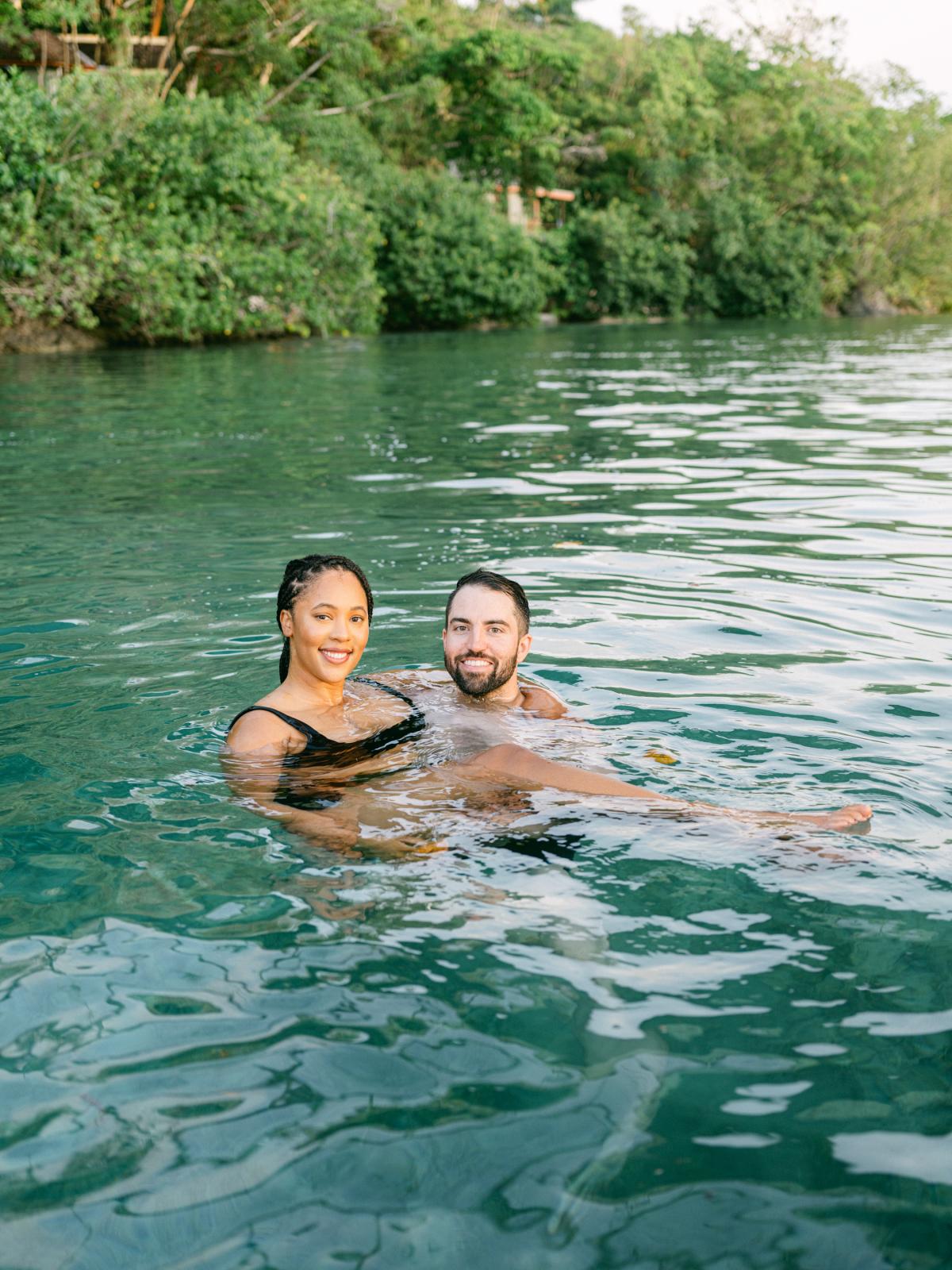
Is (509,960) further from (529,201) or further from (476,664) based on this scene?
(529,201)

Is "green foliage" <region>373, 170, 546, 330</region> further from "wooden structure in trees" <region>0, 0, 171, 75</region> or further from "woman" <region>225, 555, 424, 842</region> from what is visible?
"woman" <region>225, 555, 424, 842</region>

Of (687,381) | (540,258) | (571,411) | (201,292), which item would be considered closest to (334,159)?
(540,258)

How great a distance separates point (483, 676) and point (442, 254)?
3604cm

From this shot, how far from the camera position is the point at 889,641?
691 cm

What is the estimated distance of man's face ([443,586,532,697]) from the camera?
5.40m

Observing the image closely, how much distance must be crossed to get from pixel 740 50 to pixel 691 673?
58053mm

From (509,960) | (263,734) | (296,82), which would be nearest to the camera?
(509,960)

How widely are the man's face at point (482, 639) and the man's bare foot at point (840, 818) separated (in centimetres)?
160

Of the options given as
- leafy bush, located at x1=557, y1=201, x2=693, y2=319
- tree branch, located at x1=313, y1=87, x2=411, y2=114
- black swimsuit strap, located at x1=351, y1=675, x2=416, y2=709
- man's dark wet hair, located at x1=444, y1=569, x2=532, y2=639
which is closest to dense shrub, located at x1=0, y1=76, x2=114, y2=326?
tree branch, located at x1=313, y1=87, x2=411, y2=114

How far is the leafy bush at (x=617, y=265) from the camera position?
4781cm

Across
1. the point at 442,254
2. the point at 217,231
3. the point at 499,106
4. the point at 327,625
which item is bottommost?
the point at 327,625

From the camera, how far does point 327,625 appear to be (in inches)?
Answer: 200

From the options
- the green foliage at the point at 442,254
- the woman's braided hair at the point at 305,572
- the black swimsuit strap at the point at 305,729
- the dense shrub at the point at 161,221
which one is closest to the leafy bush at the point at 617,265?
the green foliage at the point at 442,254

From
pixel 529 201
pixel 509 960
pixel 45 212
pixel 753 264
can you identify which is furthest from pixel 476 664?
pixel 753 264
